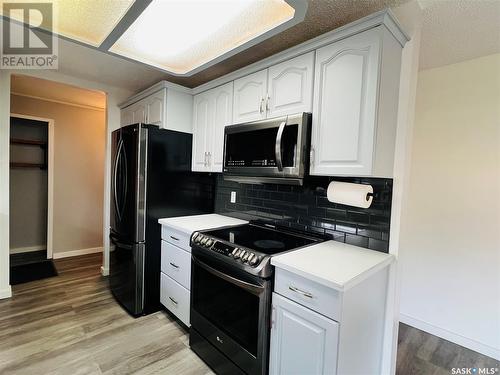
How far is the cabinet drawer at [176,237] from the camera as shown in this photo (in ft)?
7.01

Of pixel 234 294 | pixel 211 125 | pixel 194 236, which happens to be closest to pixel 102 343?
pixel 194 236

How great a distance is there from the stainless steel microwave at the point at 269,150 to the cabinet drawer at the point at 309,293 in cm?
62

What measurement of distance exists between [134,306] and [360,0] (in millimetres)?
2976

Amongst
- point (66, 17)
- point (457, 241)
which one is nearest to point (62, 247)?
point (66, 17)

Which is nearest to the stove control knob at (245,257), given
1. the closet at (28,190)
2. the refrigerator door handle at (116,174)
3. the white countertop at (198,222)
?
the white countertop at (198,222)

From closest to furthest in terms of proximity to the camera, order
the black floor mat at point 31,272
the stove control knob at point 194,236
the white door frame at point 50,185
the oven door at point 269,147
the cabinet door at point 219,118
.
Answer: the oven door at point 269,147 → the stove control knob at point 194,236 → the cabinet door at point 219,118 → the black floor mat at point 31,272 → the white door frame at point 50,185

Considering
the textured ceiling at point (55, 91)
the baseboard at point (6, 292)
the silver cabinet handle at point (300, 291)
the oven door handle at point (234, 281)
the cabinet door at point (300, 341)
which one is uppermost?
the textured ceiling at point (55, 91)

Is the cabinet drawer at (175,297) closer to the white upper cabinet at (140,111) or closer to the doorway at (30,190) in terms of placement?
the white upper cabinet at (140,111)

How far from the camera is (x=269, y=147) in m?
1.83

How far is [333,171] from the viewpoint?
5.06 feet

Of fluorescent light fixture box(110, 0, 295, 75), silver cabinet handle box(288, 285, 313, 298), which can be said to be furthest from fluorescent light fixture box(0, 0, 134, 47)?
silver cabinet handle box(288, 285, 313, 298)

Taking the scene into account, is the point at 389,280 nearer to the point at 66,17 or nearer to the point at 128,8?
the point at 128,8

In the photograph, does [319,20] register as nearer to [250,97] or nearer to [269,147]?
[250,97]

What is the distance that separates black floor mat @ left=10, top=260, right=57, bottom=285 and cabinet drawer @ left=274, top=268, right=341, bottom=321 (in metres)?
3.28
